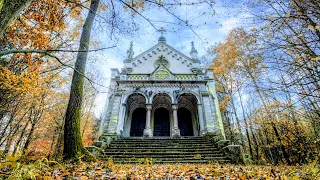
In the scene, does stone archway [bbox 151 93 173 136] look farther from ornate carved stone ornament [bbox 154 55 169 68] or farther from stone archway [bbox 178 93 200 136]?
ornate carved stone ornament [bbox 154 55 169 68]

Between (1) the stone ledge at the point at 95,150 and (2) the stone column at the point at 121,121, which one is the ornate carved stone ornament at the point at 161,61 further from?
(1) the stone ledge at the point at 95,150

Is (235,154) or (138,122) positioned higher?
(138,122)

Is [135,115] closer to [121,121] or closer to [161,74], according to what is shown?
[121,121]

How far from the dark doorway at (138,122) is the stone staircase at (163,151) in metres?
3.76

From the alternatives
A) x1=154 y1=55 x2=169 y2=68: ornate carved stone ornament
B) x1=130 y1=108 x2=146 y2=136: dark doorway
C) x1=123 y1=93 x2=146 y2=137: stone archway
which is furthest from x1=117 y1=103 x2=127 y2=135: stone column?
x1=154 y1=55 x2=169 y2=68: ornate carved stone ornament

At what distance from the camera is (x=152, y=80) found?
13812 mm

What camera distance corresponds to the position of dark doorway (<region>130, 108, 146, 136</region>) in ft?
48.0

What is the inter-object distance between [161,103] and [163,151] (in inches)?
279

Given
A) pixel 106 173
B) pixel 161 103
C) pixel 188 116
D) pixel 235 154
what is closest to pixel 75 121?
pixel 106 173

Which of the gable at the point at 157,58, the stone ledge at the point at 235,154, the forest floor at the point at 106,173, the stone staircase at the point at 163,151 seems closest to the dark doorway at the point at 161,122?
the stone staircase at the point at 163,151

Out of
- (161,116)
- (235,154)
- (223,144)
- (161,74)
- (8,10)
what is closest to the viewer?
(8,10)

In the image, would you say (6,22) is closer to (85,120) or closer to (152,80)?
(152,80)

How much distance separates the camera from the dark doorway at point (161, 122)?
14719 mm

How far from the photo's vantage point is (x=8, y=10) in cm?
225
